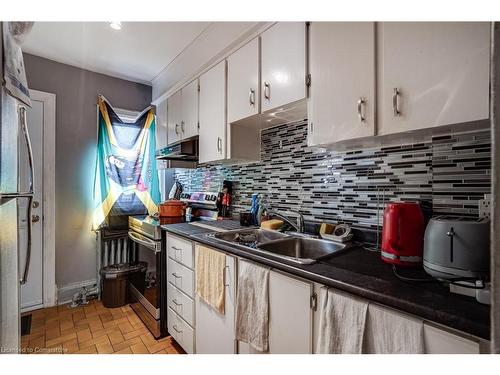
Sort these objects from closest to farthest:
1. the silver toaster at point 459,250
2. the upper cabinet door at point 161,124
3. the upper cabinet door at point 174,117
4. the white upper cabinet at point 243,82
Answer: the silver toaster at point 459,250 → the white upper cabinet at point 243,82 → the upper cabinet door at point 174,117 → the upper cabinet door at point 161,124

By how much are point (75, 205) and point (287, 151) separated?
7.85ft

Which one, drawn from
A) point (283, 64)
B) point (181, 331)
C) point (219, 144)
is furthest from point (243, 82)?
point (181, 331)

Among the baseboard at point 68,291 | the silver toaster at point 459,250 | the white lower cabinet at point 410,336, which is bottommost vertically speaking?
the baseboard at point 68,291

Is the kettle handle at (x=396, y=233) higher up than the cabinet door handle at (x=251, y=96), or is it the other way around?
the cabinet door handle at (x=251, y=96)

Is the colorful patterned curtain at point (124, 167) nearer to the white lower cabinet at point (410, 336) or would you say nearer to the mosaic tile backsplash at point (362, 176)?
the mosaic tile backsplash at point (362, 176)

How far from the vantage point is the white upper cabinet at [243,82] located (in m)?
1.62

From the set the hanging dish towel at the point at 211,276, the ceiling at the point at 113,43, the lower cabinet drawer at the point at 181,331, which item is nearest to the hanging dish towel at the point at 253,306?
the hanging dish towel at the point at 211,276

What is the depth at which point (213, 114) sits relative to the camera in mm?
1993

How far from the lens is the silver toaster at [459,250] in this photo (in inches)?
29.4

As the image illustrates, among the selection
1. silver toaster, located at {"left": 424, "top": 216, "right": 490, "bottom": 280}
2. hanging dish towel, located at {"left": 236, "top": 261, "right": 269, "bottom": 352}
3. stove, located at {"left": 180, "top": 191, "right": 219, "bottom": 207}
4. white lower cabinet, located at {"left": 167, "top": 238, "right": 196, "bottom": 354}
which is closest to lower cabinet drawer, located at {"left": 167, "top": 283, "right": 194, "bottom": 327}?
white lower cabinet, located at {"left": 167, "top": 238, "right": 196, "bottom": 354}

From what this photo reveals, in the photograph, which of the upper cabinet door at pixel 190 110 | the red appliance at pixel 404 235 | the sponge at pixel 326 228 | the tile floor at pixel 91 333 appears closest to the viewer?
the red appliance at pixel 404 235

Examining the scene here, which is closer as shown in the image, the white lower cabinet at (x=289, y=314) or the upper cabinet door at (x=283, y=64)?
the white lower cabinet at (x=289, y=314)

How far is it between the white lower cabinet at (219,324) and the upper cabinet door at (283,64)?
0.99 metres
